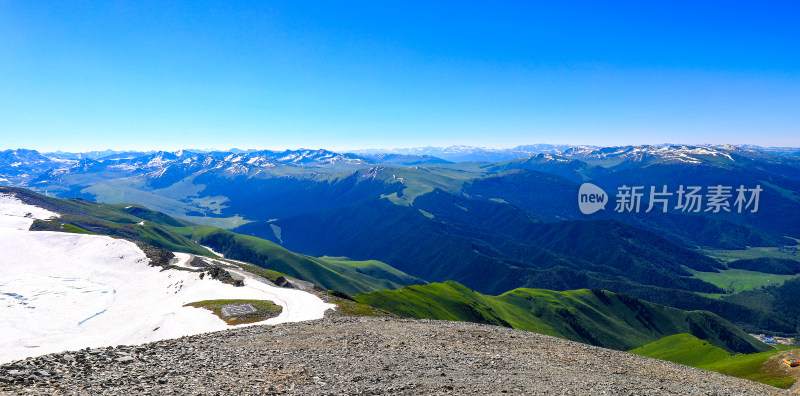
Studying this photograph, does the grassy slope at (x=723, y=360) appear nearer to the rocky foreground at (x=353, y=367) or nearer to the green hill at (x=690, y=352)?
the green hill at (x=690, y=352)

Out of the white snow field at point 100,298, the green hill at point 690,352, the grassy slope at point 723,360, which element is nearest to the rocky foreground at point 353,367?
the white snow field at point 100,298

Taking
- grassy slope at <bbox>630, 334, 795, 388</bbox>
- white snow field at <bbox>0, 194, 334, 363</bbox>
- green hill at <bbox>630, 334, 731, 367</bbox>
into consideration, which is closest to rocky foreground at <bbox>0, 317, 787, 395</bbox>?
white snow field at <bbox>0, 194, 334, 363</bbox>

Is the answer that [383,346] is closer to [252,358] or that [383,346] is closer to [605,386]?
[252,358]

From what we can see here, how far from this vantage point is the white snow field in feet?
183

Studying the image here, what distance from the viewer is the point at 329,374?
29.3 m

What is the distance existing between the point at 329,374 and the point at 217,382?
7728mm

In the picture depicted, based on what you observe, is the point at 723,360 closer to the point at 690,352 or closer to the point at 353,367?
the point at 690,352

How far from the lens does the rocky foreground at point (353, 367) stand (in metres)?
24.8

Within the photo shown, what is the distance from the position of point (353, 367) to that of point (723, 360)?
15540 cm

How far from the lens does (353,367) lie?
3150 centimetres

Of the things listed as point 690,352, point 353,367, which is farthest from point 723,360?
point 353,367

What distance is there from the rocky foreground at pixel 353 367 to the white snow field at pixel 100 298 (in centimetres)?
1600

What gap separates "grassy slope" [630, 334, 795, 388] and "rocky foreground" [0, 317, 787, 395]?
1540 inches

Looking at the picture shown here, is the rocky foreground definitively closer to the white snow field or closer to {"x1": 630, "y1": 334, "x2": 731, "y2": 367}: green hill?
the white snow field
